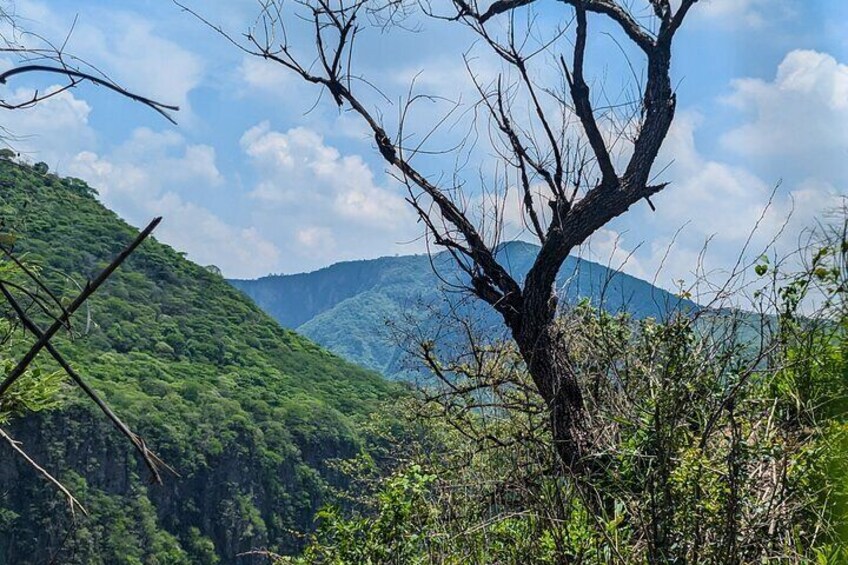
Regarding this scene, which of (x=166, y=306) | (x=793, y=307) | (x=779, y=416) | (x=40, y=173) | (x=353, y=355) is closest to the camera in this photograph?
(x=40, y=173)

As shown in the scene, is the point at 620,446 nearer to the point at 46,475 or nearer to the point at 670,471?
the point at 670,471

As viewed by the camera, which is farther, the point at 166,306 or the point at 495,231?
the point at 166,306

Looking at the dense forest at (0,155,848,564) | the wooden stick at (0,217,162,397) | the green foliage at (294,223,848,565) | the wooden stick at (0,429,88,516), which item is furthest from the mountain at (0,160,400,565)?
the wooden stick at (0,217,162,397)

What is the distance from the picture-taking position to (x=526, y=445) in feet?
10.9

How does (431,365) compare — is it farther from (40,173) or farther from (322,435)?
(322,435)

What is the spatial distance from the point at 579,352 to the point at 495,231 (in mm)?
743

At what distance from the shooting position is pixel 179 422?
52844mm

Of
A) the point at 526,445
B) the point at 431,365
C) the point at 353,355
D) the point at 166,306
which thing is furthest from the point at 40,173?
the point at 353,355

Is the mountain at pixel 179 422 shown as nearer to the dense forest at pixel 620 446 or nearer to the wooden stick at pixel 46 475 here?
the dense forest at pixel 620 446

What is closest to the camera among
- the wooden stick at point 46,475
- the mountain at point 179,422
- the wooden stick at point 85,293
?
the wooden stick at point 85,293

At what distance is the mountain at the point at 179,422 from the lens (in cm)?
4616

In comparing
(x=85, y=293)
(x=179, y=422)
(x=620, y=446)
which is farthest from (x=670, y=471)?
(x=179, y=422)

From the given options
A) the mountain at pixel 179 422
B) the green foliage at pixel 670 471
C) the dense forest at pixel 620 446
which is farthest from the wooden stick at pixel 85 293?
the mountain at pixel 179 422

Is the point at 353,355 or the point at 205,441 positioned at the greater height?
the point at 353,355
